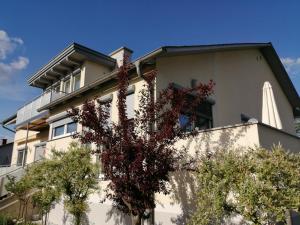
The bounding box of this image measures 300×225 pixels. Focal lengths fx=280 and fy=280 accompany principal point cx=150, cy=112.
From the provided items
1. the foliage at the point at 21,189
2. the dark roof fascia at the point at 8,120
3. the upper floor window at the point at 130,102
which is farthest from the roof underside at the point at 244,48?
the dark roof fascia at the point at 8,120

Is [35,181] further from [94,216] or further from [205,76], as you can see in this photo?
[205,76]

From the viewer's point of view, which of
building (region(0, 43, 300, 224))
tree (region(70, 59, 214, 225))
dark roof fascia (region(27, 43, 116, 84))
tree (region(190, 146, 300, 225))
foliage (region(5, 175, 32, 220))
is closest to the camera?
tree (region(190, 146, 300, 225))

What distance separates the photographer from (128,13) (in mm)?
13062

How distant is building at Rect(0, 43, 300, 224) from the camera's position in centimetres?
845

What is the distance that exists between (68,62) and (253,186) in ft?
49.8

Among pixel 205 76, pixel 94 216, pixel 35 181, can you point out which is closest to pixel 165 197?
pixel 94 216

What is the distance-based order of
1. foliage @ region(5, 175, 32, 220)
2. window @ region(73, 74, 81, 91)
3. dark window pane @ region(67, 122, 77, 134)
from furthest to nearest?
window @ region(73, 74, 81, 91), dark window pane @ region(67, 122, 77, 134), foliage @ region(5, 175, 32, 220)

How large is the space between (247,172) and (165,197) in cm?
389

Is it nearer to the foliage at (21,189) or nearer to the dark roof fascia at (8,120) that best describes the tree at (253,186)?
the foliage at (21,189)

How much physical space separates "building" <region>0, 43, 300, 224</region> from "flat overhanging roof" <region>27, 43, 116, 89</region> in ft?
0.19

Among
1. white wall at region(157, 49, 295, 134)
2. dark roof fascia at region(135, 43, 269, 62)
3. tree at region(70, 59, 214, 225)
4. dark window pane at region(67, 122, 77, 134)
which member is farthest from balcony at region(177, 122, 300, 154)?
dark window pane at region(67, 122, 77, 134)

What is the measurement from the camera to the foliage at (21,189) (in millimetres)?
11852

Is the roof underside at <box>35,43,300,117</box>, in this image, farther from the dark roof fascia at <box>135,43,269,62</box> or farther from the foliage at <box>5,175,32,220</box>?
the foliage at <box>5,175,32,220</box>

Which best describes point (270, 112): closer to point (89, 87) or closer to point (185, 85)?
point (185, 85)
